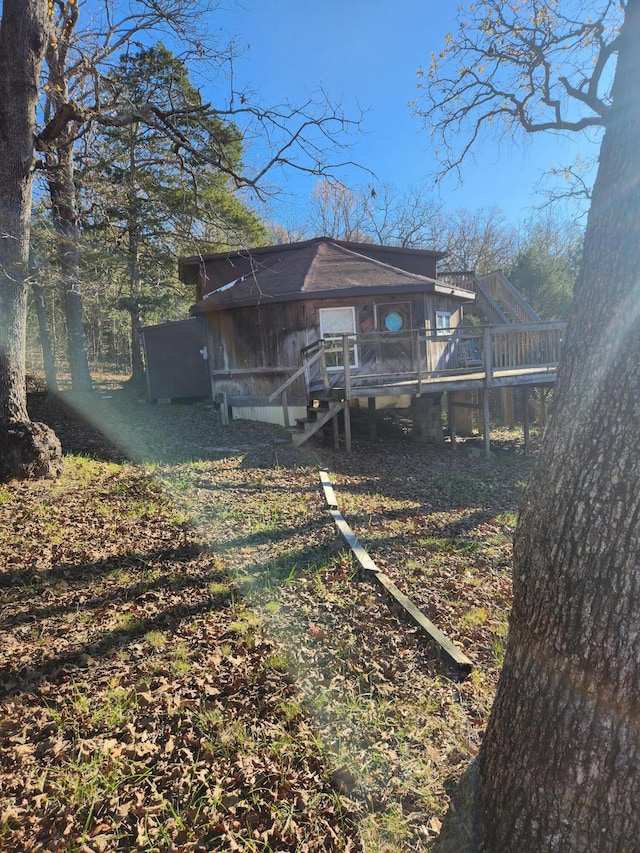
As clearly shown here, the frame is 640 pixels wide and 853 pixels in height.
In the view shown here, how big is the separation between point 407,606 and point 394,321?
36.5 feet

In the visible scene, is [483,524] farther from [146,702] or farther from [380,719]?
[146,702]

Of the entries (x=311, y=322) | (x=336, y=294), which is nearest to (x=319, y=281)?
(x=336, y=294)

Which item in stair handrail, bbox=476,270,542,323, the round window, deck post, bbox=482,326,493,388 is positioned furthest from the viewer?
stair handrail, bbox=476,270,542,323

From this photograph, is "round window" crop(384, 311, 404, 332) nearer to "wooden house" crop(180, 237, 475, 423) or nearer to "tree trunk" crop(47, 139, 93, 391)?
"wooden house" crop(180, 237, 475, 423)

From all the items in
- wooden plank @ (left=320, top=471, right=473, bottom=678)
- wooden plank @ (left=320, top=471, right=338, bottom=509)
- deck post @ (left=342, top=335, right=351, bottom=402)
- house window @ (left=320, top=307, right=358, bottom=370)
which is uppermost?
house window @ (left=320, top=307, right=358, bottom=370)

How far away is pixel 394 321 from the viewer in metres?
14.1

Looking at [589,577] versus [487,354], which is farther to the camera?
[487,354]

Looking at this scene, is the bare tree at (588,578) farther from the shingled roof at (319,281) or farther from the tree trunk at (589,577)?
the shingled roof at (319,281)

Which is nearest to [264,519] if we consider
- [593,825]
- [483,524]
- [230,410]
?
[483,524]

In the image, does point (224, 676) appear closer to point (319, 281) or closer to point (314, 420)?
point (314, 420)

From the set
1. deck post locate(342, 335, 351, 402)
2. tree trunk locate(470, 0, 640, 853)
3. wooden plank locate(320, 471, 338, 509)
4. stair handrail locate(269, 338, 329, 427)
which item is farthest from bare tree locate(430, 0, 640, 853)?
stair handrail locate(269, 338, 329, 427)

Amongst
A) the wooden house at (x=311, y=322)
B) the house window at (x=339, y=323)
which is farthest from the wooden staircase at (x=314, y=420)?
the house window at (x=339, y=323)

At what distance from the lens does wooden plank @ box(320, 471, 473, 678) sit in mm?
3424

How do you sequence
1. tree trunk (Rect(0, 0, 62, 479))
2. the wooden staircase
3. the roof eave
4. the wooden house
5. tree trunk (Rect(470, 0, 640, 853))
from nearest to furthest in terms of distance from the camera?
1. tree trunk (Rect(470, 0, 640, 853))
2. tree trunk (Rect(0, 0, 62, 479))
3. the wooden staircase
4. the roof eave
5. the wooden house
